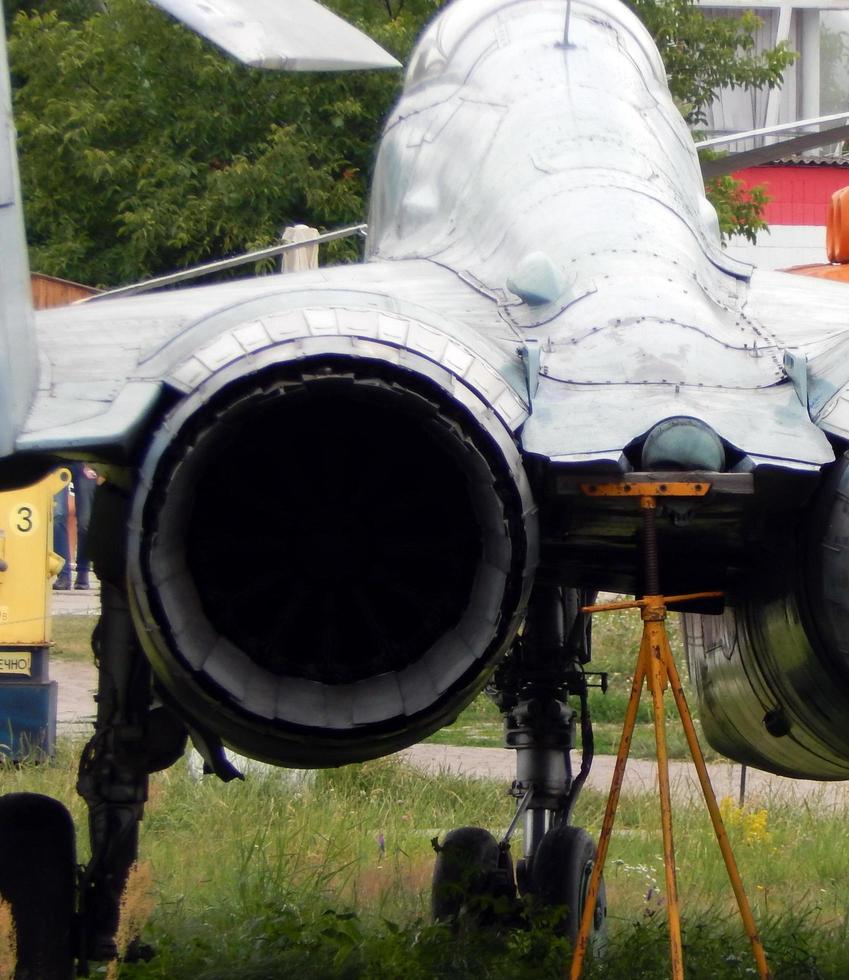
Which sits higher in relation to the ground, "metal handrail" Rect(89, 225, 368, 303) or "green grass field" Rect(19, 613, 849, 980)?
"metal handrail" Rect(89, 225, 368, 303)

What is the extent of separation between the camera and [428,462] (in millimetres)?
4328

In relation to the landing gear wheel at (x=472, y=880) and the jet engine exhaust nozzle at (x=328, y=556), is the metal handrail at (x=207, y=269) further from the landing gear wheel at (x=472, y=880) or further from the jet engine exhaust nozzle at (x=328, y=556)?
the landing gear wheel at (x=472, y=880)

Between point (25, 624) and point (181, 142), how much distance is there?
463cm

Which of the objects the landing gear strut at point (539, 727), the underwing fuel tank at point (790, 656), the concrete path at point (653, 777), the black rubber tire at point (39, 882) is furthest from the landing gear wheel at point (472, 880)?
the concrete path at point (653, 777)

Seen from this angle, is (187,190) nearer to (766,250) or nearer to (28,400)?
(28,400)

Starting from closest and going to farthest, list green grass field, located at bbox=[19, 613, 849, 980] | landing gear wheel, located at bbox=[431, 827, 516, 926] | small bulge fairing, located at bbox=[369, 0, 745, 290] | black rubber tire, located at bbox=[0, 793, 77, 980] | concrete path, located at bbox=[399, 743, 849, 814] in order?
small bulge fairing, located at bbox=[369, 0, 745, 290] → black rubber tire, located at bbox=[0, 793, 77, 980] → green grass field, located at bbox=[19, 613, 849, 980] → landing gear wheel, located at bbox=[431, 827, 516, 926] → concrete path, located at bbox=[399, 743, 849, 814]

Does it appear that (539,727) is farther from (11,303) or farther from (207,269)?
(11,303)

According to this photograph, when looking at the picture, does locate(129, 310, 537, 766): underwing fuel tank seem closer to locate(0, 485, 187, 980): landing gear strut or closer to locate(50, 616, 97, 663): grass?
locate(0, 485, 187, 980): landing gear strut

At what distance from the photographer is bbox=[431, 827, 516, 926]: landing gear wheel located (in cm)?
638

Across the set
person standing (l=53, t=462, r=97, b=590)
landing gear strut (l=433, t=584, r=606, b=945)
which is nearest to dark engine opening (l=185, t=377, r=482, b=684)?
landing gear strut (l=433, t=584, r=606, b=945)

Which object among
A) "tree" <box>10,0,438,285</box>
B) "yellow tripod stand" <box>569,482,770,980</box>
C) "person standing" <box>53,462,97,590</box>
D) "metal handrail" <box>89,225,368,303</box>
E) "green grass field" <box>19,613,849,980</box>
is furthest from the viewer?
"person standing" <box>53,462,97,590</box>

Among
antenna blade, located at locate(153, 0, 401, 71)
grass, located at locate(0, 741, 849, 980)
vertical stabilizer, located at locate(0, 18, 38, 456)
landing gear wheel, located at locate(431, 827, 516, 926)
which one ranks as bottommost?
grass, located at locate(0, 741, 849, 980)

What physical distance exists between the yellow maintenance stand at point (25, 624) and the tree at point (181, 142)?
297cm

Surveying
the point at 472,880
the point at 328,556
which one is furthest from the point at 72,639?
the point at 328,556
